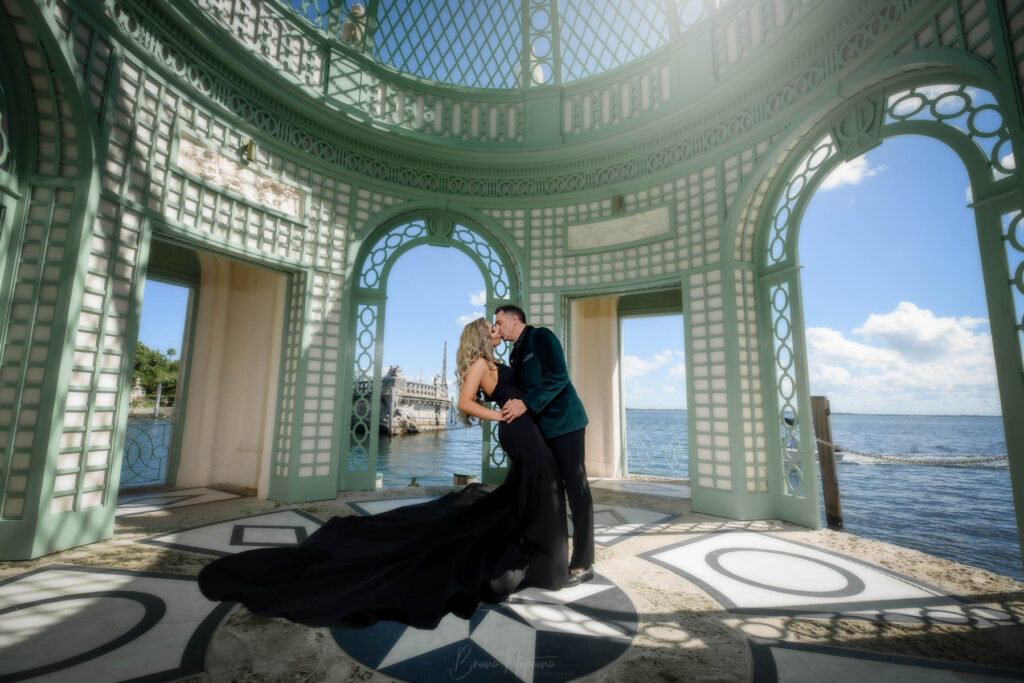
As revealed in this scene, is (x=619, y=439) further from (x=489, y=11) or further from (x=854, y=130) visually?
(x=489, y=11)

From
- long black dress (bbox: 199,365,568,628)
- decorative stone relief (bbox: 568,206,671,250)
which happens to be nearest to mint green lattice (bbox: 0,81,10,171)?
long black dress (bbox: 199,365,568,628)

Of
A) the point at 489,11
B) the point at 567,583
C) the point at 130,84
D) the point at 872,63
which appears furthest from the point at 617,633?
the point at 489,11

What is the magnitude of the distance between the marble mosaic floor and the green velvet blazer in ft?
3.19

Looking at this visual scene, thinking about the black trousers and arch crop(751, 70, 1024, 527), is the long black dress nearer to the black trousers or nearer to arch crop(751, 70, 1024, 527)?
the black trousers

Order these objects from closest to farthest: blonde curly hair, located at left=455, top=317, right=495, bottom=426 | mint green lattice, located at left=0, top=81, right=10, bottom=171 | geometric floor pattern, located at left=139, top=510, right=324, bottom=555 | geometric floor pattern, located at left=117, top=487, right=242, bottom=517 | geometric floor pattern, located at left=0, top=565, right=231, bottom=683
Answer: geometric floor pattern, located at left=0, top=565, right=231, bottom=683
blonde curly hair, located at left=455, top=317, right=495, bottom=426
mint green lattice, located at left=0, top=81, right=10, bottom=171
geometric floor pattern, located at left=139, top=510, right=324, bottom=555
geometric floor pattern, located at left=117, top=487, right=242, bottom=517

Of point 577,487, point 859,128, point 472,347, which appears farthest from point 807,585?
point 859,128

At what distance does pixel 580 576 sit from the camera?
272 cm

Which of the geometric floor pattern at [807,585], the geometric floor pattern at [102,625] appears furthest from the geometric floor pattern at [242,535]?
the geometric floor pattern at [807,585]

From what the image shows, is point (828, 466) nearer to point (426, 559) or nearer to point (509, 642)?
point (509, 642)

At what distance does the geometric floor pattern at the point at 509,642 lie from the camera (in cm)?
176

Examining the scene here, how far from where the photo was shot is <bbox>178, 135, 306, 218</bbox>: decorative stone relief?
4348 mm

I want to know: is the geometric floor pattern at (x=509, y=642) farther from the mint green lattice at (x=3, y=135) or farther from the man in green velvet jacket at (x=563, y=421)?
the mint green lattice at (x=3, y=135)

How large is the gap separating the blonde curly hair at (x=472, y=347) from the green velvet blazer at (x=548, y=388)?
25cm

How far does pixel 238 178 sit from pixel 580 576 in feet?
16.7
